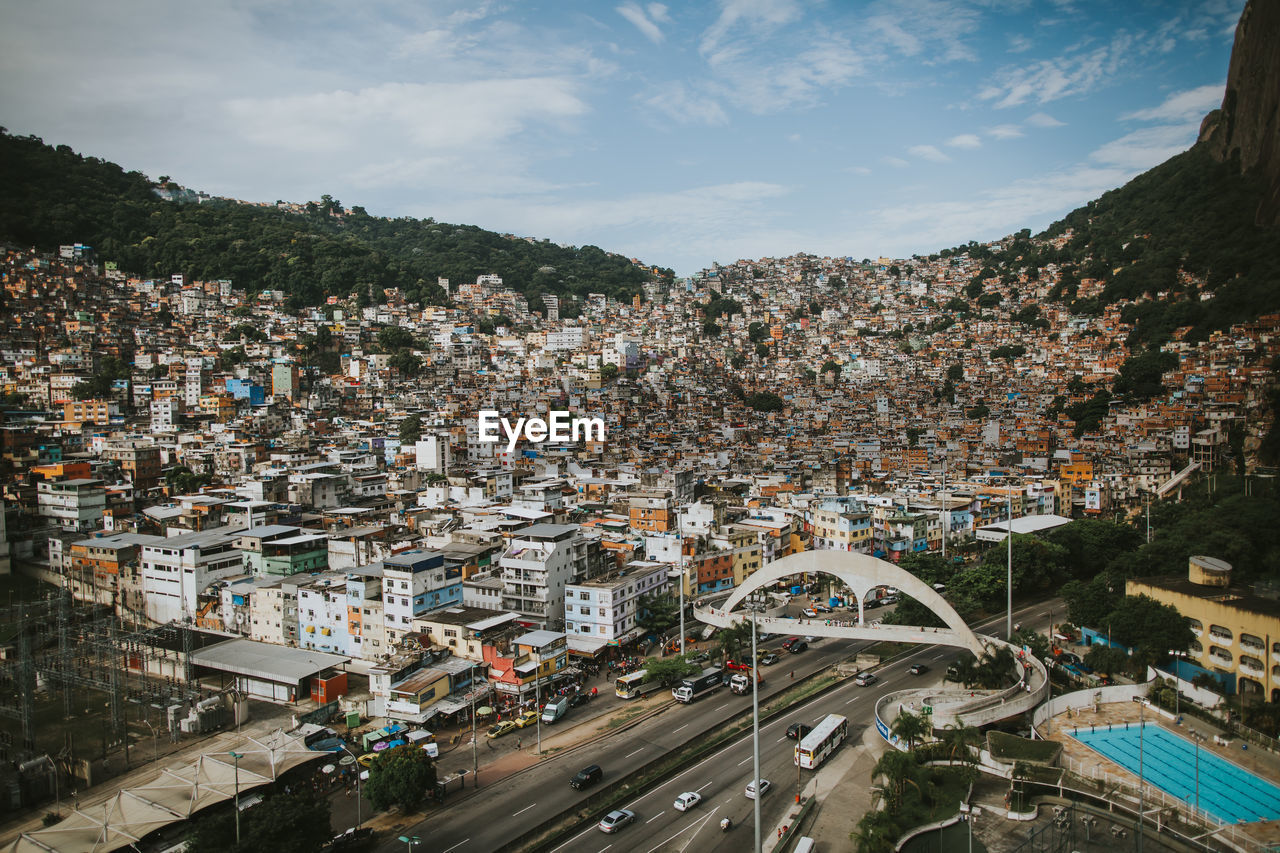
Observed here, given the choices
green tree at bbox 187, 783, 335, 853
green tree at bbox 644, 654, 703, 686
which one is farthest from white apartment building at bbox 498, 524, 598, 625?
green tree at bbox 187, 783, 335, 853

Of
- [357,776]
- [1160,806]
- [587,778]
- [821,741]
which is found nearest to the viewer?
[1160,806]

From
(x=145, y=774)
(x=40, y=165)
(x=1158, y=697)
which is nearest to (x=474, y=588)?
(x=145, y=774)

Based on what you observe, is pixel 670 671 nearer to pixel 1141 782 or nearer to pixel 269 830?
pixel 1141 782

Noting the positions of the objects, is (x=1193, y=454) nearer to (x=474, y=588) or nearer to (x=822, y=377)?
(x=474, y=588)

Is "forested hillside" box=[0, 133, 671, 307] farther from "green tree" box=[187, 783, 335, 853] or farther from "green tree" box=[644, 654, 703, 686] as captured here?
"green tree" box=[187, 783, 335, 853]

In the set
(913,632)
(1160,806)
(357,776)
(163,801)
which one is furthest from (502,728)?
(1160,806)

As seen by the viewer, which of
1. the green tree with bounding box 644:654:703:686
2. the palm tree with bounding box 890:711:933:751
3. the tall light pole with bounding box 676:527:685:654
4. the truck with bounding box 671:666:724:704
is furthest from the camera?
the tall light pole with bounding box 676:527:685:654

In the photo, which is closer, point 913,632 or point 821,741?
point 821,741
